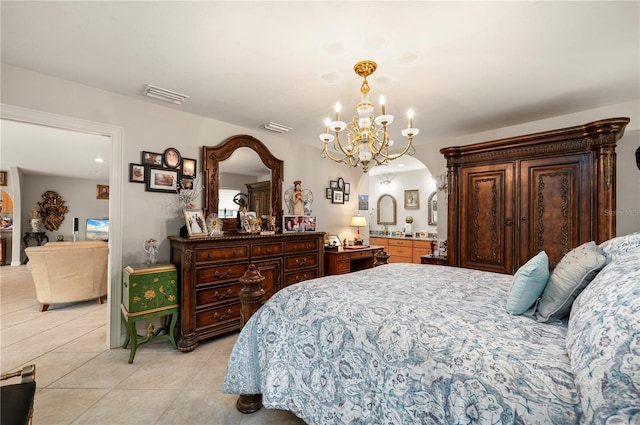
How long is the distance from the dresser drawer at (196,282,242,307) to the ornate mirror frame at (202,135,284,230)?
2.91ft

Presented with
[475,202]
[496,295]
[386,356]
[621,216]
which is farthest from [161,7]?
[621,216]

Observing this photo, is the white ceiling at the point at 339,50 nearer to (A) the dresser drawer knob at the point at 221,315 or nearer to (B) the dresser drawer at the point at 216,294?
(B) the dresser drawer at the point at 216,294

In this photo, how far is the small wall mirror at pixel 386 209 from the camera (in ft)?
24.8

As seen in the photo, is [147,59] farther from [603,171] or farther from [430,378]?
[603,171]

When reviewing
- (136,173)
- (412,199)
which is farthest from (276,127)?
(412,199)

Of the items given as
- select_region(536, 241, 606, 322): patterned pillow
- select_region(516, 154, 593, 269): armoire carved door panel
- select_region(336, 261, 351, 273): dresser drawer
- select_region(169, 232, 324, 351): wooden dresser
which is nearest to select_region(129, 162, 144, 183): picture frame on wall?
select_region(169, 232, 324, 351): wooden dresser

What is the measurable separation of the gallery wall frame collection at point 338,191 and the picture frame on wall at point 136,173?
2.65 metres

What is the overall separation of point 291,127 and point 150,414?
313 cm

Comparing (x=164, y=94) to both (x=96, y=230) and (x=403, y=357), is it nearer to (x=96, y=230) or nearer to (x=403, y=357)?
(x=403, y=357)

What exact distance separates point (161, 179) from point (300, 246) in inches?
70.5

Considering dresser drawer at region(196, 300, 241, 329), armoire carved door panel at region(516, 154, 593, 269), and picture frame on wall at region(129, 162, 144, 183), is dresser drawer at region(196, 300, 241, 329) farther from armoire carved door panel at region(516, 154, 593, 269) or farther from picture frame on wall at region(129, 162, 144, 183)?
armoire carved door panel at region(516, 154, 593, 269)

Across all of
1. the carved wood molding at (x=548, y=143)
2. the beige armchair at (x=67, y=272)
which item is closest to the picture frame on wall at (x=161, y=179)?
the beige armchair at (x=67, y=272)

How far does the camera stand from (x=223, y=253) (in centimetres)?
296

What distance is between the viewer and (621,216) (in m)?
2.87
